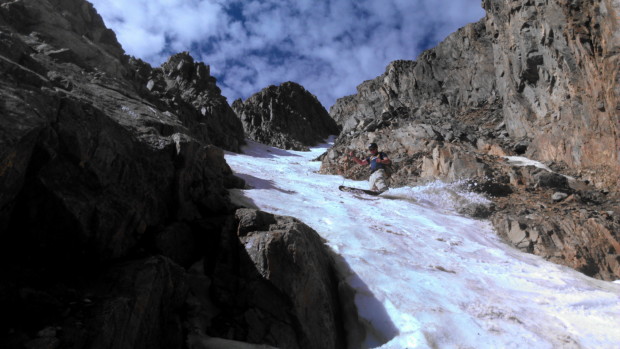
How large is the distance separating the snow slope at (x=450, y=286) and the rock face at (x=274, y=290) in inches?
32.9

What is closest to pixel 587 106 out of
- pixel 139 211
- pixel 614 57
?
pixel 614 57

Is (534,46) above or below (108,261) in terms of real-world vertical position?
→ above

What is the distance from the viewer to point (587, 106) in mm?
20453

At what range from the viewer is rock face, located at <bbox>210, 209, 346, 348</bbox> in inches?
247

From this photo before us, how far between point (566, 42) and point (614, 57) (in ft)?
15.5

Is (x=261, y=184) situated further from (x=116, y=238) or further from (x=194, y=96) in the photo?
(x=194, y=96)

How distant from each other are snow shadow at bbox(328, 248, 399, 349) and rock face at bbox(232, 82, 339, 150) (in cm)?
5470

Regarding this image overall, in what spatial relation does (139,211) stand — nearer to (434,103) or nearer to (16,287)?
(16,287)

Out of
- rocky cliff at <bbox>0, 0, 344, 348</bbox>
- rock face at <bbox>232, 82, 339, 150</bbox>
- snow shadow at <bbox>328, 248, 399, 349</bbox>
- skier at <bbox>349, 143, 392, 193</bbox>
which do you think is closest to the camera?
rocky cliff at <bbox>0, 0, 344, 348</bbox>

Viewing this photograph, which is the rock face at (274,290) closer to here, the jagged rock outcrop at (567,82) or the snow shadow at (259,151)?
the jagged rock outcrop at (567,82)

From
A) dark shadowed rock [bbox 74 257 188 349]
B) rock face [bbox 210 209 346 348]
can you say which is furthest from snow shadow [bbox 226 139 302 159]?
dark shadowed rock [bbox 74 257 188 349]

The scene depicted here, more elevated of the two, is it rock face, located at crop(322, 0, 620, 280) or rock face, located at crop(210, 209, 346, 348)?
rock face, located at crop(322, 0, 620, 280)

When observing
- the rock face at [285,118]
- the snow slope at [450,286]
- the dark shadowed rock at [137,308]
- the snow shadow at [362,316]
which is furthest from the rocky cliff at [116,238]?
the rock face at [285,118]

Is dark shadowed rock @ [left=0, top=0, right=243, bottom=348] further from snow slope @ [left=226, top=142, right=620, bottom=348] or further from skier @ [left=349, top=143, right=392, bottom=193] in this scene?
skier @ [left=349, top=143, right=392, bottom=193]
